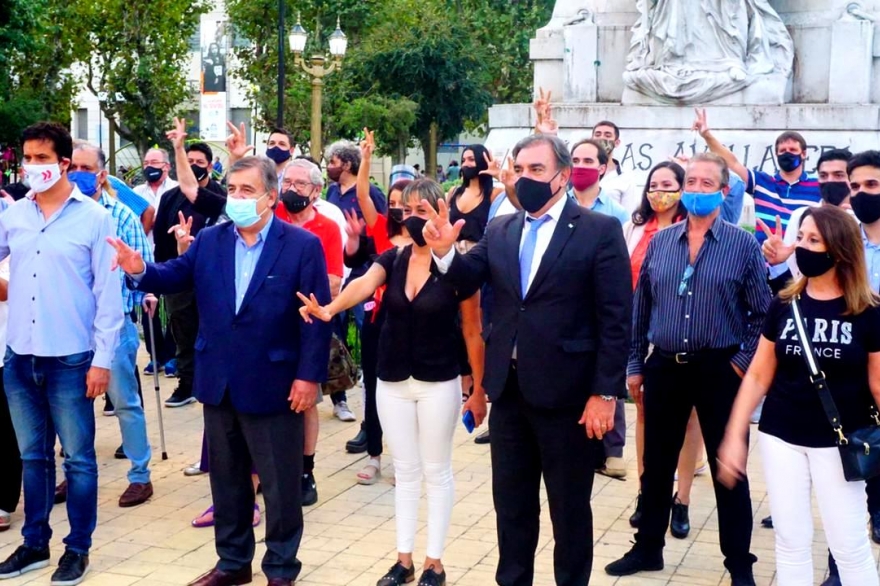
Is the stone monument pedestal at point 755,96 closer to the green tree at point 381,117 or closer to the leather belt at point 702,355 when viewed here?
the leather belt at point 702,355

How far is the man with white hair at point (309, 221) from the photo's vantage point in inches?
283

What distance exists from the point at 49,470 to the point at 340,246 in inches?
84.1

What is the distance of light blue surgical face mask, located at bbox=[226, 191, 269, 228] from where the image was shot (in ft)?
18.6

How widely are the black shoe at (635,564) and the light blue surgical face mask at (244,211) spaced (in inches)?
97.4

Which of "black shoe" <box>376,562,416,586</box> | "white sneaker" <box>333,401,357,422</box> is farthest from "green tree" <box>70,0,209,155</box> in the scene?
"black shoe" <box>376,562,416,586</box>

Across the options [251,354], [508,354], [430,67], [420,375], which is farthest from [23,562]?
[430,67]

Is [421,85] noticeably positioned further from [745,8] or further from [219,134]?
[745,8]

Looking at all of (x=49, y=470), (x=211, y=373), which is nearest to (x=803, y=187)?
(x=211, y=373)

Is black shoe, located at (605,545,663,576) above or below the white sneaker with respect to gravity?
below

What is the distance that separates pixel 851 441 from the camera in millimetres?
4625

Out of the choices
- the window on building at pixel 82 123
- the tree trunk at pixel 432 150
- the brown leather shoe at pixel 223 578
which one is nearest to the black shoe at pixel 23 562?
the brown leather shoe at pixel 223 578

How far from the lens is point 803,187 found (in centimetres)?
876

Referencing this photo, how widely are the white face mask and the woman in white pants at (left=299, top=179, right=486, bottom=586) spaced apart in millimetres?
1566

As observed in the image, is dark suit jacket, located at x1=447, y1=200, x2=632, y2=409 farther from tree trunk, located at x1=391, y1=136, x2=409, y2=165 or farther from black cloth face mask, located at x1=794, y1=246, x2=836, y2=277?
tree trunk, located at x1=391, y1=136, x2=409, y2=165
